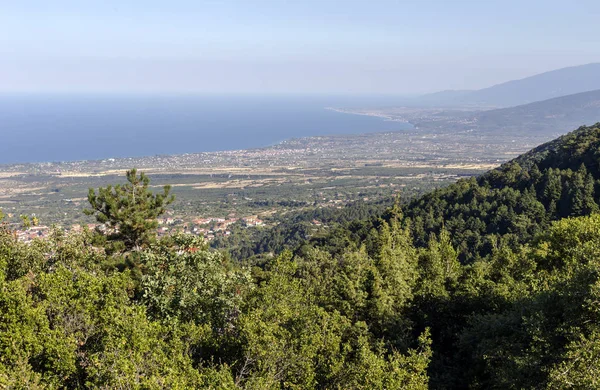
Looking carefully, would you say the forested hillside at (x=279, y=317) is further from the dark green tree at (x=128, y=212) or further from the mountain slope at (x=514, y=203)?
the mountain slope at (x=514, y=203)

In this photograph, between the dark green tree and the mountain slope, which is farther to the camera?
the mountain slope

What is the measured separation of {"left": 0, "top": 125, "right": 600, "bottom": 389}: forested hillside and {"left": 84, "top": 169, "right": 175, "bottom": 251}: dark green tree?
7 centimetres

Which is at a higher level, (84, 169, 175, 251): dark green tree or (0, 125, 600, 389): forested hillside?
(84, 169, 175, 251): dark green tree

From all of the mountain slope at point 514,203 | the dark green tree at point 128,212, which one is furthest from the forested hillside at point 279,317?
the mountain slope at point 514,203

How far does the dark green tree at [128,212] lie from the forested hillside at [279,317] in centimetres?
7

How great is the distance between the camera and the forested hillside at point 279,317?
846 cm

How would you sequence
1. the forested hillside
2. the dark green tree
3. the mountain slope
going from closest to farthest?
the forested hillside, the dark green tree, the mountain slope

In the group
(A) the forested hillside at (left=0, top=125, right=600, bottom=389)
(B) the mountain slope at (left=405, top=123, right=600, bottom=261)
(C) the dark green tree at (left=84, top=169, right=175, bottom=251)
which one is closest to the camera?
(A) the forested hillside at (left=0, top=125, right=600, bottom=389)

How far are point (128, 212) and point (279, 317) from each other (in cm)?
1125

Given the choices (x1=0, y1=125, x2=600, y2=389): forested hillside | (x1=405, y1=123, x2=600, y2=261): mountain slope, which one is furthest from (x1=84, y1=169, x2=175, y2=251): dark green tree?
(x1=405, y1=123, x2=600, y2=261): mountain slope

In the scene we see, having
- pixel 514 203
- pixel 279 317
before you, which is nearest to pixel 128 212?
pixel 279 317

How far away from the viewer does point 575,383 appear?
26.8 ft

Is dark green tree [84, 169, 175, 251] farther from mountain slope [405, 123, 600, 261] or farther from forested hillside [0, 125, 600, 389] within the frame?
mountain slope [405, 123, 600, 261]

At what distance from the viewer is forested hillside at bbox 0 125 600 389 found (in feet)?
27.8
